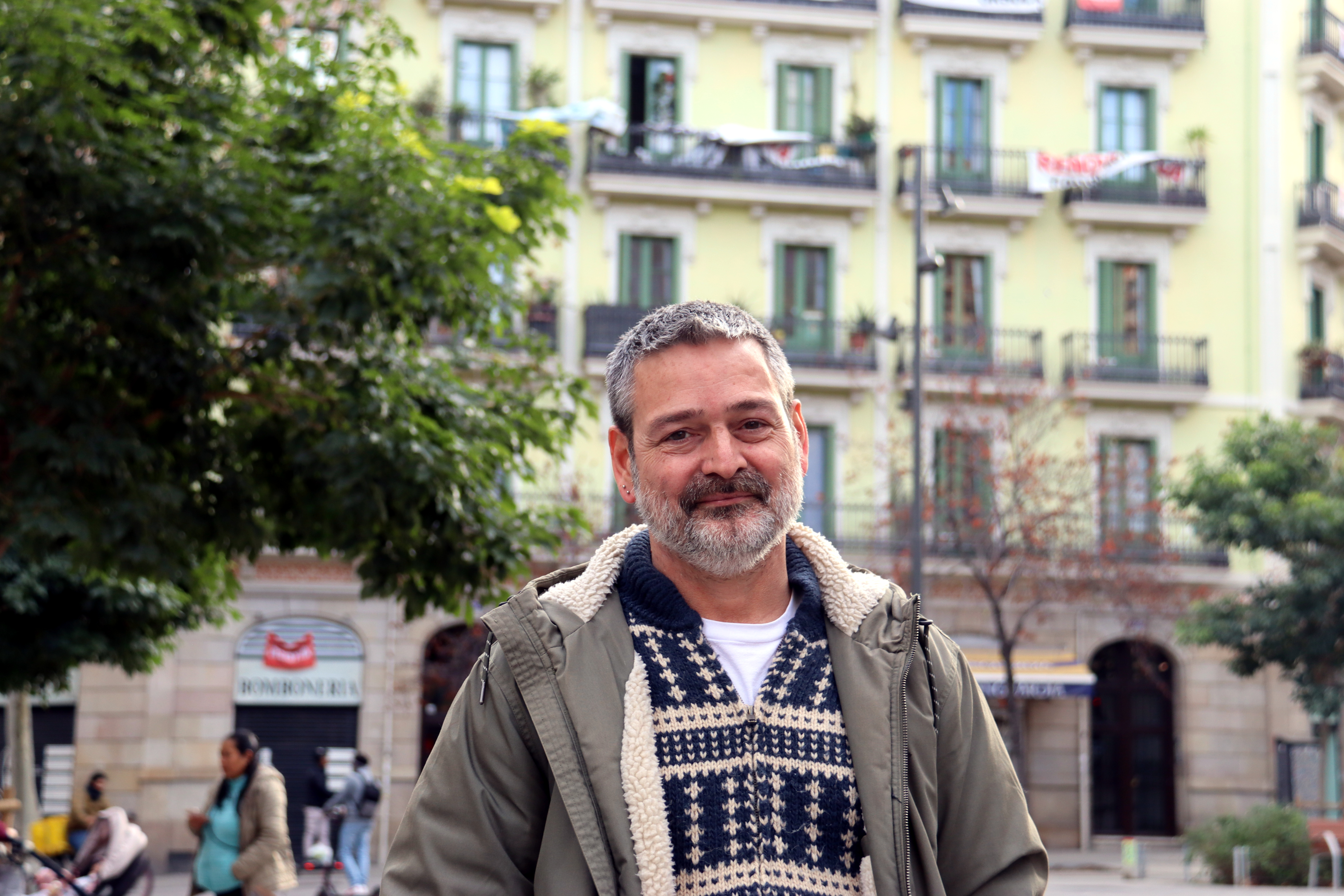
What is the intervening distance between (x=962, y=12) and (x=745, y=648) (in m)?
27.2

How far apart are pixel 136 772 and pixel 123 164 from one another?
16932 millimetres

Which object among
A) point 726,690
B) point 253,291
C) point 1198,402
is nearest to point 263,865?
point 253,291

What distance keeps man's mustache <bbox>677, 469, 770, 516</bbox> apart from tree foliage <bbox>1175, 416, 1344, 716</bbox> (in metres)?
20.2

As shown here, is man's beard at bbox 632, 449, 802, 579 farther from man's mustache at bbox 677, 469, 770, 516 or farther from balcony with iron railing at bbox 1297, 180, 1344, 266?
balcony with iron railing at bbox 1297, 180, 1344, 266

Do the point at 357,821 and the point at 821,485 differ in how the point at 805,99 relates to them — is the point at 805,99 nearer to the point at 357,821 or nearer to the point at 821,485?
the point at 821,485

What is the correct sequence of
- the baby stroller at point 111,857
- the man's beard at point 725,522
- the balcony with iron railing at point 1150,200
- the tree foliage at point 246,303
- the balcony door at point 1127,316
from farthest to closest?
the balcony door at point 1127,316 → the balcony with iron railing at point 1150,200 → the baby stroller at point 111,857 → the tree foliage at point 246,303 → the man's beard at point 725,522

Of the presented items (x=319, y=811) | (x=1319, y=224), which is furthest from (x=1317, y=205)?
(x=319, y=811)

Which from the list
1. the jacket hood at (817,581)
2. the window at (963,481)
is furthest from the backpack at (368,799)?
the jacket hood at (817,581)

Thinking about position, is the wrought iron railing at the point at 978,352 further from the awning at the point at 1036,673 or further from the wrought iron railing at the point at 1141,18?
the wrought iron railing at the point at 1141,18

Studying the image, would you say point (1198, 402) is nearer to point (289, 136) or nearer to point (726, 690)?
point (289, 136)

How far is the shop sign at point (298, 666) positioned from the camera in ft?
82.2

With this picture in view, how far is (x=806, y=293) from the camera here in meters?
27.7

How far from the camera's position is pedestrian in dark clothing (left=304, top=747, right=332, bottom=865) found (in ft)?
Result: 66.7

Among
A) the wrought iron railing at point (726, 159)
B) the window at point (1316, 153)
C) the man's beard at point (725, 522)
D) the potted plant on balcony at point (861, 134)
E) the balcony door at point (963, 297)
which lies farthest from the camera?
the window at point (1316, 153)
